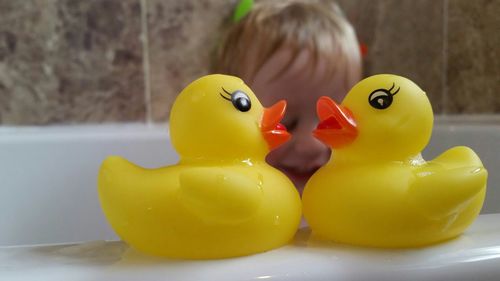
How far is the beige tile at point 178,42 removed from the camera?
4.59ft

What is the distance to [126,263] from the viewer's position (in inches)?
16.5

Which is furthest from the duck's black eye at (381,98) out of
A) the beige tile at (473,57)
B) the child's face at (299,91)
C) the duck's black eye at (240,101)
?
the beige tile at (473,57)

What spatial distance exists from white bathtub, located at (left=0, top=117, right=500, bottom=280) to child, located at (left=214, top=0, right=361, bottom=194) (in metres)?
0.25

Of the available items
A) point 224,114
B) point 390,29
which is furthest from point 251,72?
point 224,114

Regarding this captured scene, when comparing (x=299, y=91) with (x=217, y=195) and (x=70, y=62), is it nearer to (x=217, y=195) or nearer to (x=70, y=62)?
(x=70, y=62)

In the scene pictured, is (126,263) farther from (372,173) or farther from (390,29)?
(390,29)

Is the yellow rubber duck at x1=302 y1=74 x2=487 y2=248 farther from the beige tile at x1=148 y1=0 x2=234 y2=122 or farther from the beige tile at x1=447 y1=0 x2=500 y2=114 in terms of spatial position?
the beige tile at x1=148 y1=0 x2=234 y2=122

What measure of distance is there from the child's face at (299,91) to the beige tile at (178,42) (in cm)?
27

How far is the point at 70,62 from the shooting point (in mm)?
1335

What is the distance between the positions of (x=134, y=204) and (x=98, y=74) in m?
0.99

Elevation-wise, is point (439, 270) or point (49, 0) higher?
point (49, 0)

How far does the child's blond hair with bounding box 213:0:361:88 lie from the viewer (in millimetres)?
1209

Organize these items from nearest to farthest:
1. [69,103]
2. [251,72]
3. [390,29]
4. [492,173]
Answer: [492,173] → [251,72] → [69,103] → [390,29]

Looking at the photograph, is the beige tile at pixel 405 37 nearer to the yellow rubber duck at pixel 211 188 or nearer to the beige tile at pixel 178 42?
the beige tile at pixel 178 42
